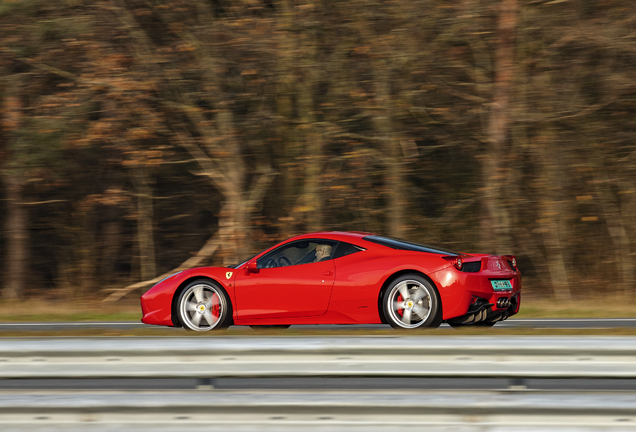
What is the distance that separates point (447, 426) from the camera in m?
4.41

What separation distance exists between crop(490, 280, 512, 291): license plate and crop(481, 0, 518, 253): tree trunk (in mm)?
6517

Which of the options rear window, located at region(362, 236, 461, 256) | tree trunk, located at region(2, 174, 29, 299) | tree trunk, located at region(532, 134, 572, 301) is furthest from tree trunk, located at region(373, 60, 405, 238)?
tree trunk, located at region(2, 174, 29, 299)

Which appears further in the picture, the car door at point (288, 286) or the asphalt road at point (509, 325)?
the asphalt road at point (509, 325)

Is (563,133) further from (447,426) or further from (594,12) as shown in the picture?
(447,426)

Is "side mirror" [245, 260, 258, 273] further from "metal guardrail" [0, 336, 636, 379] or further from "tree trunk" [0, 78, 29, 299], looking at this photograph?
"tree trunk" [0, 78, 29, 299]

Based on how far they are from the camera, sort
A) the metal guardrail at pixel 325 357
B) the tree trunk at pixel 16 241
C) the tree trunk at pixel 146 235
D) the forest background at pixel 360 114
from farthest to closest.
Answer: the tree trunk at pixel 146 235 → the tree trunk at pixel 16 241 → the forest background at pixel 360 114 → the metal guardrail at pixel 325 357

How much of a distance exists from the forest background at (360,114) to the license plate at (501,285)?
652 cm

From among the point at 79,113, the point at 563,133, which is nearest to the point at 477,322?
the point at 563,133

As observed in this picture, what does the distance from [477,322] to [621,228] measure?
9962 millimetres

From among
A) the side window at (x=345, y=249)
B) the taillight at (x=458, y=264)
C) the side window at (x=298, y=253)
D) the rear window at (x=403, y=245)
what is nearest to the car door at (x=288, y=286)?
the side window at (x=298, y=253)

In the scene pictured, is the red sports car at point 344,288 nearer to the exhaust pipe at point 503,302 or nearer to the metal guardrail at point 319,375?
the exhaust pipe at point 503,302

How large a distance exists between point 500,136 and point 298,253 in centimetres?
797

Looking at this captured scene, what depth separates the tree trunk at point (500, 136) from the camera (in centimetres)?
1511

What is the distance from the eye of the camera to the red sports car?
26.6ft
